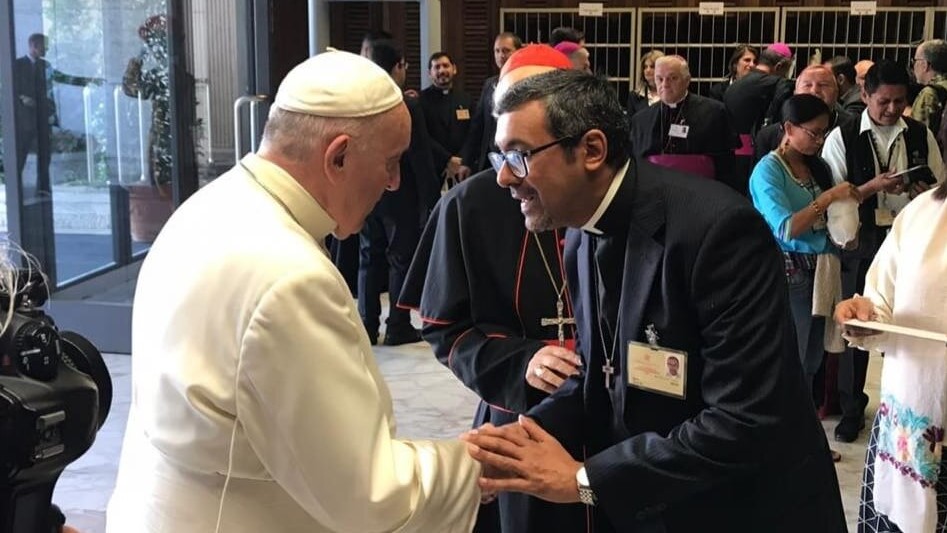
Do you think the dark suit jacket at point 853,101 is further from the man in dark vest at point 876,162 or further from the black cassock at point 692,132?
the man in dark vest at point 876,162

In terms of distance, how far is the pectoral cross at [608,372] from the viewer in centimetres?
177

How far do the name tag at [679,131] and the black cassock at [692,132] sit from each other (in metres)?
0.01

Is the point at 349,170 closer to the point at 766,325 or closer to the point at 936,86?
the point at 766,325

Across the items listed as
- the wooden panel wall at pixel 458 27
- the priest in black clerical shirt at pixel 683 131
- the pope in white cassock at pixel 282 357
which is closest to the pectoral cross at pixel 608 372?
the pope in white cassock at pixel 282 357

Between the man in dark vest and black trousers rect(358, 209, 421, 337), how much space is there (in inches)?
92.0

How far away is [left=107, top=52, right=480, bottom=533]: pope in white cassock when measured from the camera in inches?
51.1

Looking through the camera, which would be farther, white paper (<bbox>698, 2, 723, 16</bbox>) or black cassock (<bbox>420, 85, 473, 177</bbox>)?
white paper (<bbox>698, 2, 723, 16</bbox>)

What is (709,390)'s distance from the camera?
5.23ft

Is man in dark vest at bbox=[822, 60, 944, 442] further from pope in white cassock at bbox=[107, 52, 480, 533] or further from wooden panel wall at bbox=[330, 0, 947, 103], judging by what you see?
wooden panel wall at bbox=[330, 0, 947, 103]

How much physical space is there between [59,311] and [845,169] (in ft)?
12.7

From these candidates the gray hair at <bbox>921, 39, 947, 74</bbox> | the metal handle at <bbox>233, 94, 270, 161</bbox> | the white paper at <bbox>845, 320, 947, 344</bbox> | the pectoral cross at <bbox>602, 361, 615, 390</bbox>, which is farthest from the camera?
the gray hair at <bbox>921, 39, 947, 74</bbox>

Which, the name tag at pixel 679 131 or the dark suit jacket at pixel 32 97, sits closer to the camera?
the dark suit jacket at pixel 32 97

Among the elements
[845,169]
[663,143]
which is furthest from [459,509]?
[663,143]

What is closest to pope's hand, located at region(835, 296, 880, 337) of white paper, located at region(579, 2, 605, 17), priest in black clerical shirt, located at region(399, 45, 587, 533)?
priest in black clerical shirt, located at region(399, 45, 587, 533)
